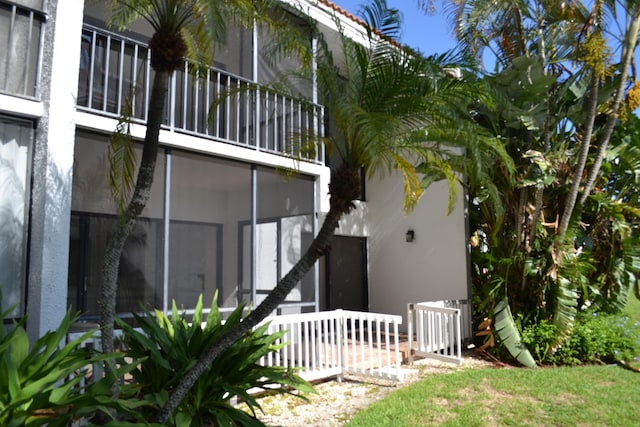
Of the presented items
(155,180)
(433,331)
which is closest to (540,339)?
(433,331)

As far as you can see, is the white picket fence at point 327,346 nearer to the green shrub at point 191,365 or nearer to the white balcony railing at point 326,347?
the white balcony railing at point 326,347

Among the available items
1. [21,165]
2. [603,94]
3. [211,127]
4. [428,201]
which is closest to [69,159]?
[21,165]

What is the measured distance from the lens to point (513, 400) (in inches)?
278

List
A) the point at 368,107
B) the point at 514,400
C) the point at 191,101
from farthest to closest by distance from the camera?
the point at 191,101 → the point at 514,400 → the point at 368,107

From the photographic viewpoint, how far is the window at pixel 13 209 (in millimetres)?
5738

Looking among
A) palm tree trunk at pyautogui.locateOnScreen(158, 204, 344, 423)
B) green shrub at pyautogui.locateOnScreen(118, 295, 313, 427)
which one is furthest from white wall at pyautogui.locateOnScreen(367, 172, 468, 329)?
palm tree trunk at pyautogui.locateOnScreen(158, 204, 344, 423)

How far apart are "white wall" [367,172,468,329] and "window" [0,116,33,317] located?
8647 mm

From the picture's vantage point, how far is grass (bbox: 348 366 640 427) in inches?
246

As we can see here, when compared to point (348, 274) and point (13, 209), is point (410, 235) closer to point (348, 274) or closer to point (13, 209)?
point (348, 274)

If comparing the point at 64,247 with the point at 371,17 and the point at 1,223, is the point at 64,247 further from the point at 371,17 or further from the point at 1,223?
the point at 371,17

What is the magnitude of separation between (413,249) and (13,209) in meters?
8.98

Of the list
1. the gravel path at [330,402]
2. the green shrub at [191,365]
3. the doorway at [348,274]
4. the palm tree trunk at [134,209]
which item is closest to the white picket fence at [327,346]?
the gravel path at [330,402]

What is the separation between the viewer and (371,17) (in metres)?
5.66

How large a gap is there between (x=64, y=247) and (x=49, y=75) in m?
Result: 2.13
